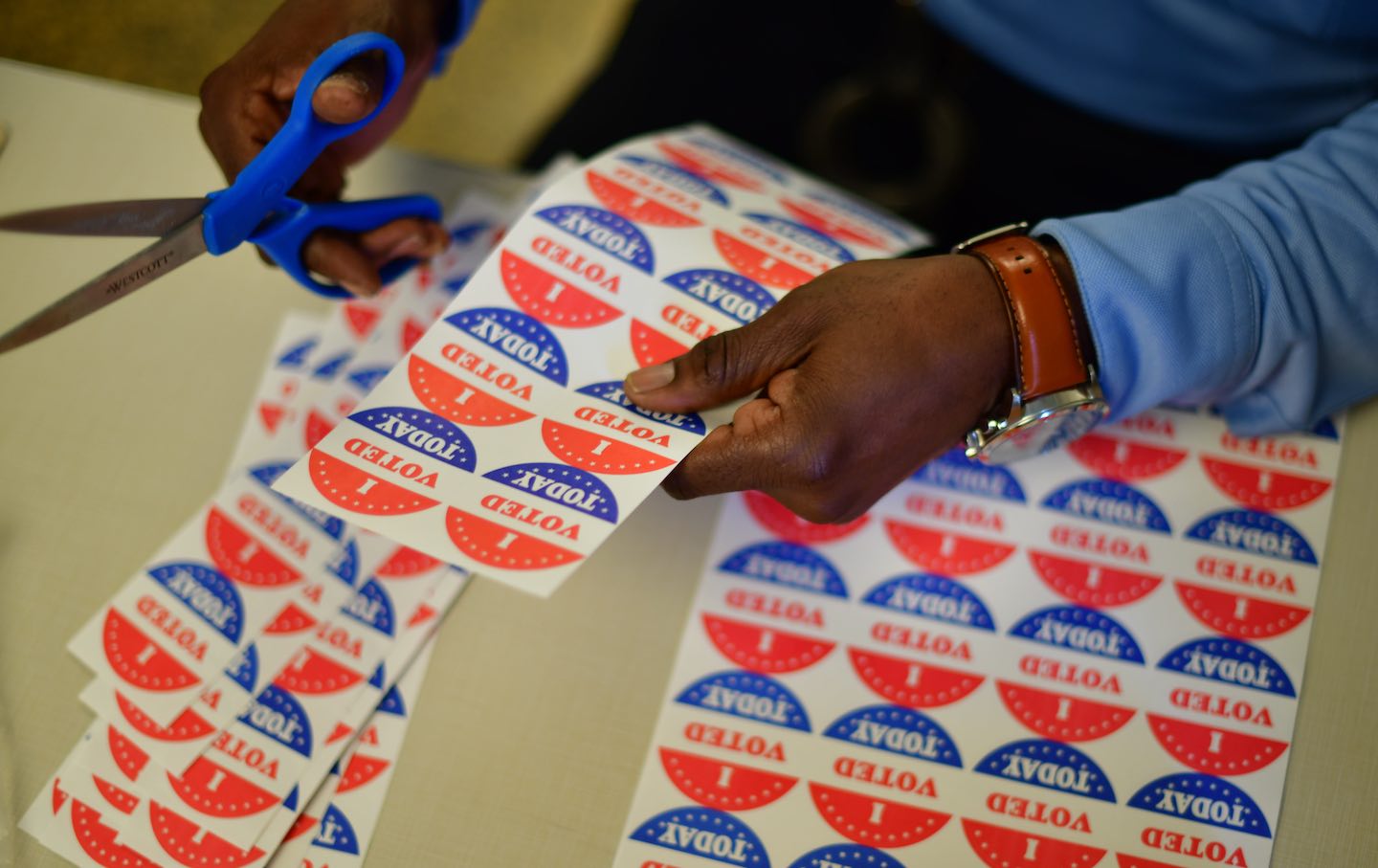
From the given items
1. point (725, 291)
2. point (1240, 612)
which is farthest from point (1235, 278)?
point (725, 291)

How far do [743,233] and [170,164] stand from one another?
0.56m

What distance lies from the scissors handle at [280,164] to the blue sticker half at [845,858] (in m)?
0.62

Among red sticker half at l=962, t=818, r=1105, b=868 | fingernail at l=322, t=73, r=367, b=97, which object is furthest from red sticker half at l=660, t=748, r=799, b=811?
fingernail at l=322, t=73, r=367, b=97

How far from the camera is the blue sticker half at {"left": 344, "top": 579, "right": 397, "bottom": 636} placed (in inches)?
30.6

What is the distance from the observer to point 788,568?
0.79 meters

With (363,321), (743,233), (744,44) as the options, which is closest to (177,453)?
(363,321)

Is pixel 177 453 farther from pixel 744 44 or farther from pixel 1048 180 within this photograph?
pixel 1048 180

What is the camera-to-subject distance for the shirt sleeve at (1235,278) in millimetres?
708

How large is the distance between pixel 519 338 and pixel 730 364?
0.16 m

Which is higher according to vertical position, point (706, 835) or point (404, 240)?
point (404, 240)

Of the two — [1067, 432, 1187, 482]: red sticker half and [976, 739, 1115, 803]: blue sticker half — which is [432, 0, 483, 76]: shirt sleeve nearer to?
[1067, 432, 1187, 482]: red sticker half

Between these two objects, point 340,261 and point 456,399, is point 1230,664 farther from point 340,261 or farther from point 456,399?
point 340,261

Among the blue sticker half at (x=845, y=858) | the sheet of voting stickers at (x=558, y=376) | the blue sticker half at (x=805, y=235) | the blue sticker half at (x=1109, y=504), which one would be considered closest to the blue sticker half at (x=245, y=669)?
the sheet of voting stickers at (x=558, y=376)

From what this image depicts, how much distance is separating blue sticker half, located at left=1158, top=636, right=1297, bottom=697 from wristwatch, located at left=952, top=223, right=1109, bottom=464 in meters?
0.20
